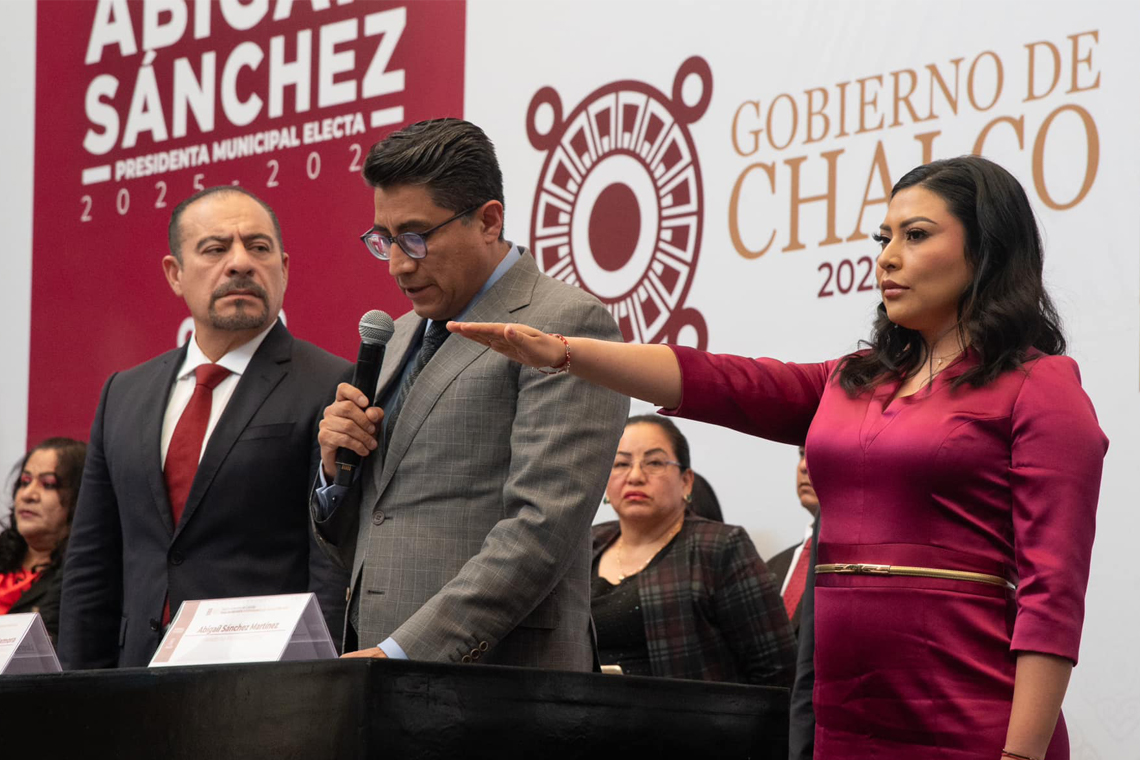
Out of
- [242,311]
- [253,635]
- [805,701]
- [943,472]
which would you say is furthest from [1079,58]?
[253,635]

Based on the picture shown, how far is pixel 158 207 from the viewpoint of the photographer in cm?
580

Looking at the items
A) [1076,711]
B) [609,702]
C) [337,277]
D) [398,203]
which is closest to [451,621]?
[609,702]

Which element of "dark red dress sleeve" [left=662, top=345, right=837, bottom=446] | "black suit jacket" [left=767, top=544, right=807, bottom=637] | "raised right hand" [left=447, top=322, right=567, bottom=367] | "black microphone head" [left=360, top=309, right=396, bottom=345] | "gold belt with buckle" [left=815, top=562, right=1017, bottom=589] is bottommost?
"black suit jacket" [left=767, top=544, right=807, bottom=637]

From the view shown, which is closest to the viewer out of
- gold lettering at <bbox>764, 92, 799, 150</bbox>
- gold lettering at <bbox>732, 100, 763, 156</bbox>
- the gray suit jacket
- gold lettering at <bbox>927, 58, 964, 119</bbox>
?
the gray suit jacket

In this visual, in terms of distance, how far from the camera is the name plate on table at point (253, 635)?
188cm

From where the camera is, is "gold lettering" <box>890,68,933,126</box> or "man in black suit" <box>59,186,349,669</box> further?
"gold lettering" <box>890,68,933,126</box>

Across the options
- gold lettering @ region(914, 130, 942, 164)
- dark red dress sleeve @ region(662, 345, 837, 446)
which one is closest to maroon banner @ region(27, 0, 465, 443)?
gold lettering @ region(914, 130, 942, 164)

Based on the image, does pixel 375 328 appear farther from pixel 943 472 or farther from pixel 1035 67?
pixel 1035 67

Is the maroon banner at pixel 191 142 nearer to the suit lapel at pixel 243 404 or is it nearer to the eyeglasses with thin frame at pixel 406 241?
the suit lapel at pixel 243 404

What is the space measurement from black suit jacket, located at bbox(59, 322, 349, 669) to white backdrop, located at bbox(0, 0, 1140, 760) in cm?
163

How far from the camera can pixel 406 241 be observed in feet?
7.57

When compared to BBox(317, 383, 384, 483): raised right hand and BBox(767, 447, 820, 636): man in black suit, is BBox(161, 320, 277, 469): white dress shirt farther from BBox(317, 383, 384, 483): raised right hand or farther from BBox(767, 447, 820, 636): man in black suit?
BBox(767, 447, 820, 636): man in black suit

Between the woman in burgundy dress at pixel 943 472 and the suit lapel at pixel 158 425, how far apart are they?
3.66 feet

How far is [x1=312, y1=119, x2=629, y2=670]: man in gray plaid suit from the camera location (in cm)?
214
